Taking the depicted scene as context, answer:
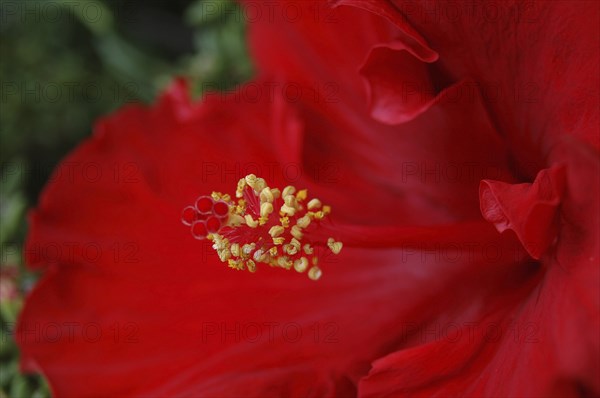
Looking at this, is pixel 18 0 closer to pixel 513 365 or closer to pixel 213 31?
pixel 213 31

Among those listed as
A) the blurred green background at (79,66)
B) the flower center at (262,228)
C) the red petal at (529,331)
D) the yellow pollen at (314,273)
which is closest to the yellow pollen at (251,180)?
the flower center at (262,228)

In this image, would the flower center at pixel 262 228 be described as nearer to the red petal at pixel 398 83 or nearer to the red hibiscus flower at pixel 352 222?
the red hibiscus flower at pixel 352 222

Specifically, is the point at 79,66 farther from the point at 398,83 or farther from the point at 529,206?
the point at 529,206

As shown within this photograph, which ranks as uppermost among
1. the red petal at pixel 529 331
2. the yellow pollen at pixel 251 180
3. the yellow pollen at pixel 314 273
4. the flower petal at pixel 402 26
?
the flower petal at pixel 402 26

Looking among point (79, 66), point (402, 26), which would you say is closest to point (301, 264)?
point (402, 26)

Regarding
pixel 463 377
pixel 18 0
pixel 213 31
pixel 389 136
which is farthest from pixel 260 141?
pixel 18 0
